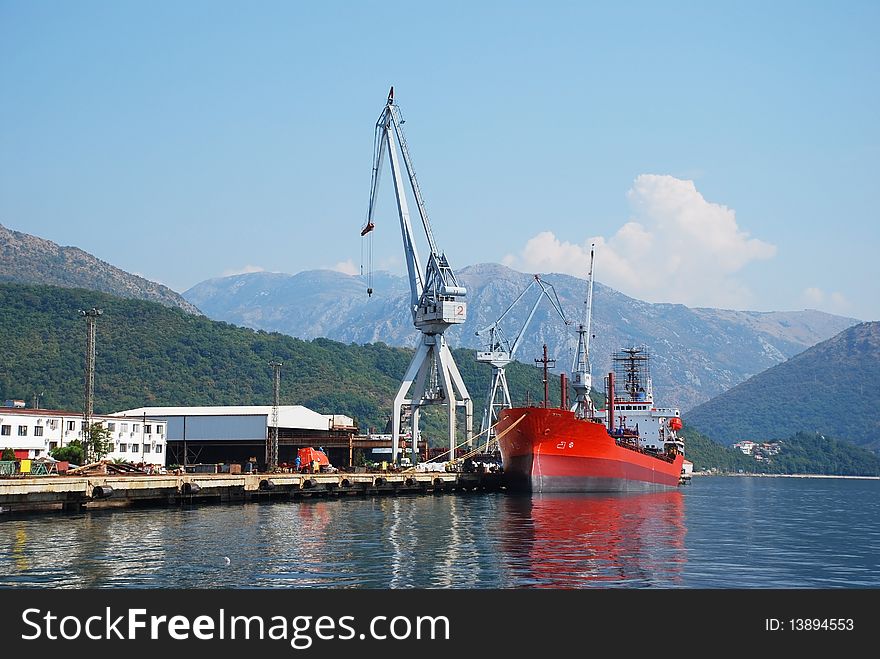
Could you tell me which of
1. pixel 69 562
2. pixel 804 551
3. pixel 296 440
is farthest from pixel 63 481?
pixel 296 440

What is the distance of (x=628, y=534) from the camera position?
5412cm

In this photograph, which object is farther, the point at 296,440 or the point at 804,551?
the point at 296,440

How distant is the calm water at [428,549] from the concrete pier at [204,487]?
2.72 metres

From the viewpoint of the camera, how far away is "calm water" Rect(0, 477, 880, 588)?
35594 mm

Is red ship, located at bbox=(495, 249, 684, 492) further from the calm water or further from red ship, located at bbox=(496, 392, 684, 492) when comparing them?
the calm water

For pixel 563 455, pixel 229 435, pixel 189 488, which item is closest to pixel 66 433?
pixel 229 435

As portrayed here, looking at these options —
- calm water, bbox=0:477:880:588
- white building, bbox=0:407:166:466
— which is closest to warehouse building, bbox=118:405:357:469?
white building, bbox=0:407:166:466

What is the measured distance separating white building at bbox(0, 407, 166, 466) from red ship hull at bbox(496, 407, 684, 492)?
38933 millimetres

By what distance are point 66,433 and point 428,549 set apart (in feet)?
208

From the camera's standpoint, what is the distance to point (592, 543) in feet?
159

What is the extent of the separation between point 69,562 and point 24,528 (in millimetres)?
14235
